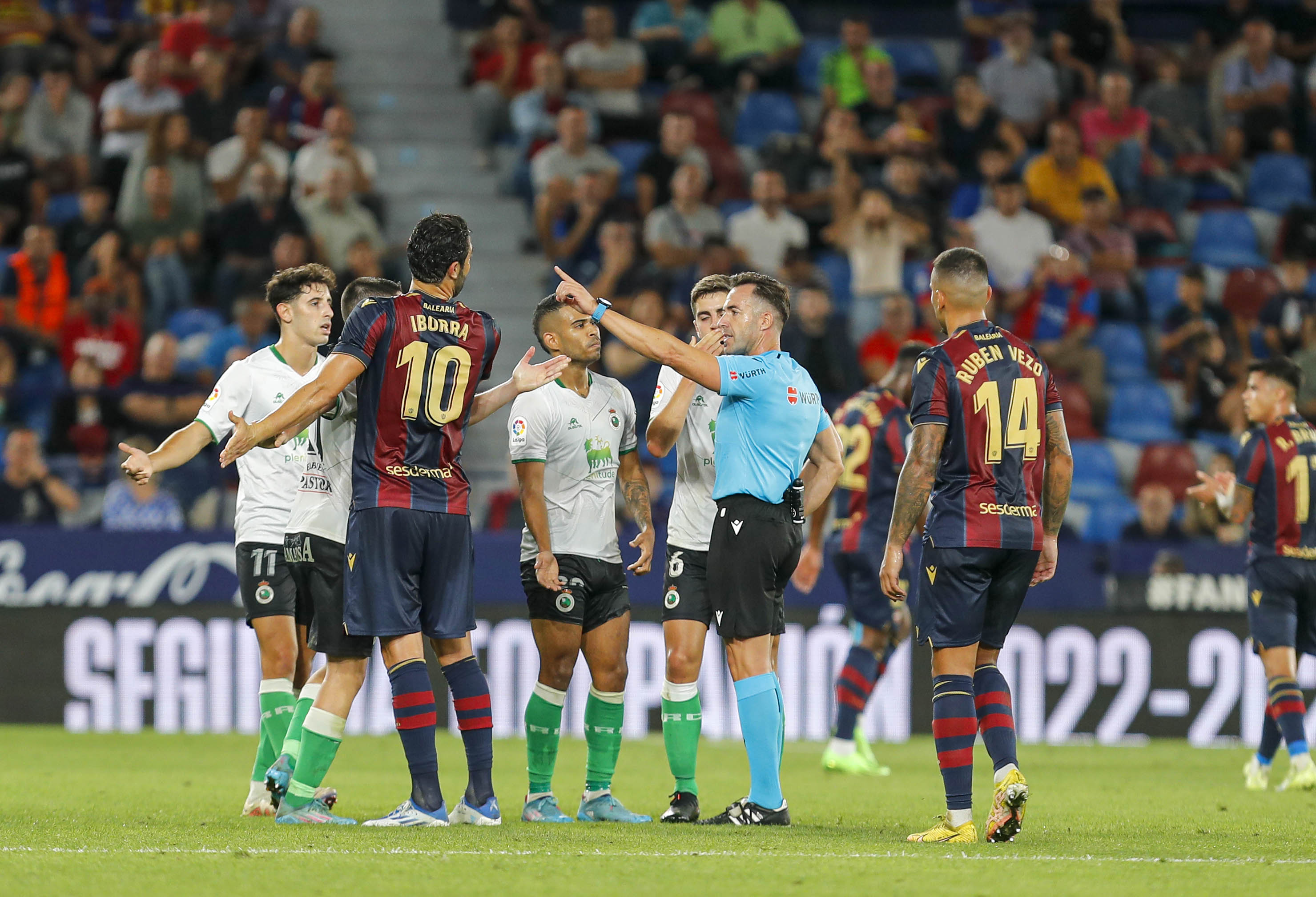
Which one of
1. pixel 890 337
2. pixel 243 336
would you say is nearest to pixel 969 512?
pixel 890 337

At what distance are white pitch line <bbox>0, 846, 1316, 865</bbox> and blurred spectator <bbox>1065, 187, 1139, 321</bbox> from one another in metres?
12.2

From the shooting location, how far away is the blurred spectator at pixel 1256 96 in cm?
1995

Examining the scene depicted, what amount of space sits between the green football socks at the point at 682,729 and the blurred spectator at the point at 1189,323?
11.0 metres

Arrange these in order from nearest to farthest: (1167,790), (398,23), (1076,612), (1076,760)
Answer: (1167,790) → (1076,760) → (1076,612) → (398,23)

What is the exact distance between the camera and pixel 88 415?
580 inches

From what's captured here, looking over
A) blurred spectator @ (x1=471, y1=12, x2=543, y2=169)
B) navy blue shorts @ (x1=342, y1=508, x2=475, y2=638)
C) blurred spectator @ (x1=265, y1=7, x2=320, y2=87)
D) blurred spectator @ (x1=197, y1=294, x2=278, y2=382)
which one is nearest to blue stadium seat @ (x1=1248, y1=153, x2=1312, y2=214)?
blurred spectator @ (x1=471, y1=12, x2=543, y2=169)

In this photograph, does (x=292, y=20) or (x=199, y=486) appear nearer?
(x=199, y=486)

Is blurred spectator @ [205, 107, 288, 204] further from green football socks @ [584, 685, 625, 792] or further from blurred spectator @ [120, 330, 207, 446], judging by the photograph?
green football socks @ [584, 685, 625, 792]

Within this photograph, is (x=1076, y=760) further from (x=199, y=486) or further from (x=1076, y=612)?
(x=199, y=486)

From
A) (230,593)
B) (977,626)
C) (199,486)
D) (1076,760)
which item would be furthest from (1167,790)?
(199,486)

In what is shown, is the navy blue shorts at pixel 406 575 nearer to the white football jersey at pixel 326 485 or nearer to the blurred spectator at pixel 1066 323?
the white football jersey at pixel 326 485

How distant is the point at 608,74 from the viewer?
742 inches

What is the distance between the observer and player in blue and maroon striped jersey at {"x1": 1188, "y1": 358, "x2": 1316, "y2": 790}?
10.1m

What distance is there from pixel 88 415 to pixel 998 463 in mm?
10077
